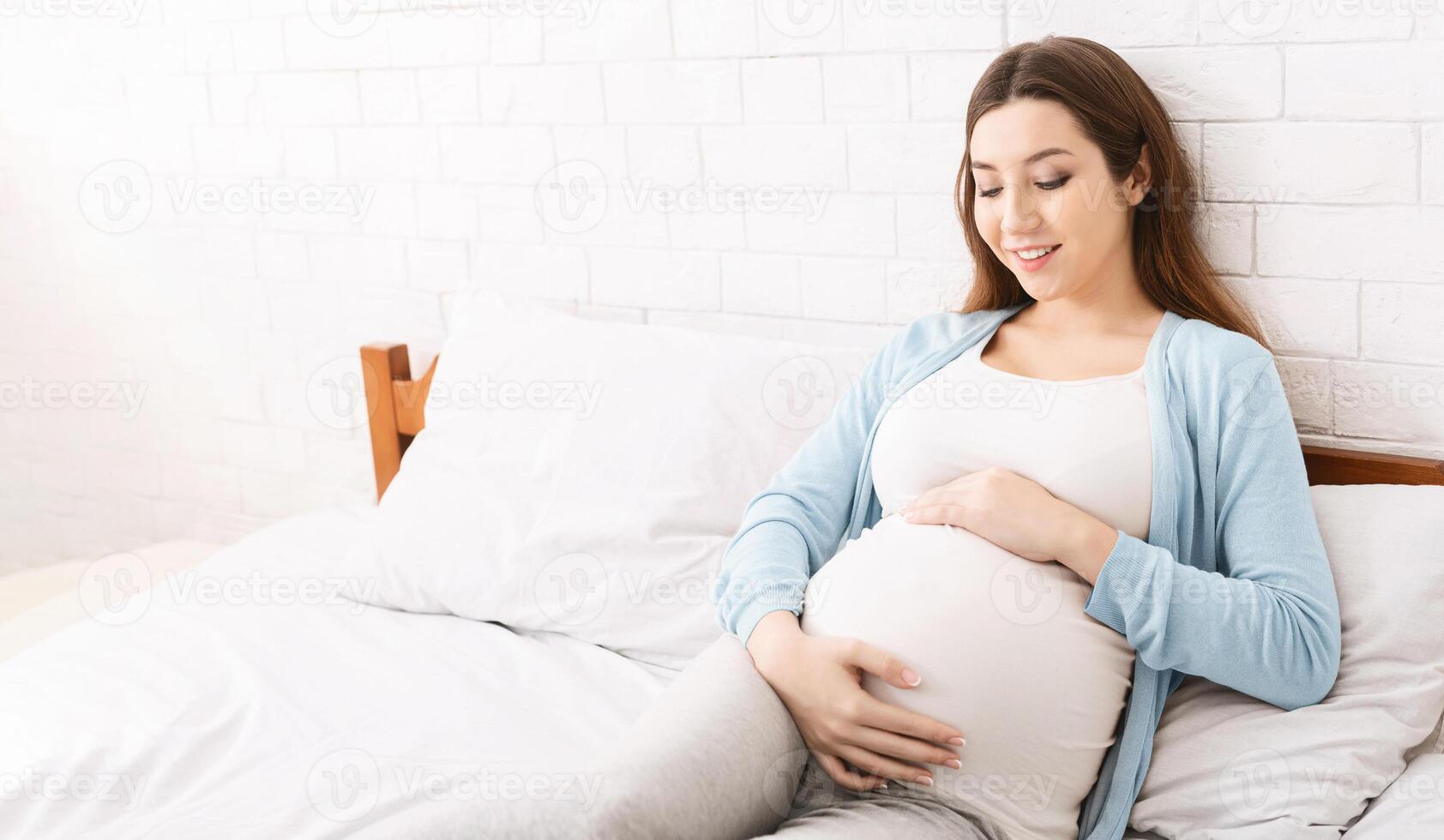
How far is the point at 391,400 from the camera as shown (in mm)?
2047

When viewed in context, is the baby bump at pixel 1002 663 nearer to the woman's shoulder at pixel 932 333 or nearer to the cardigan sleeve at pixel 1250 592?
the cardigan sleeve at pixel 1250 592

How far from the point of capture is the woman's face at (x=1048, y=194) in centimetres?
130

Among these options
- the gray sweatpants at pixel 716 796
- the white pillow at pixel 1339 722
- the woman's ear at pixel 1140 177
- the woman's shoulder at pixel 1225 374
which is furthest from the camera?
the woman's ear at pixel 1140 177

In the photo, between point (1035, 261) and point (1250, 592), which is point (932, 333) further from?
point (1250, 592)

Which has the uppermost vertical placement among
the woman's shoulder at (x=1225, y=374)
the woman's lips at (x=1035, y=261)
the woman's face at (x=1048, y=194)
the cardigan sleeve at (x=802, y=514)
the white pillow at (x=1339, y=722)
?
the woman's face at (x=1048, y=194)

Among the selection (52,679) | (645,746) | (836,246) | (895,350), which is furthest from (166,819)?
(836,246)

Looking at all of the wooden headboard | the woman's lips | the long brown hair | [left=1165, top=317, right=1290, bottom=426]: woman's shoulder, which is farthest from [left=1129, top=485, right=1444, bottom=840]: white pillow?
the wooden headboard

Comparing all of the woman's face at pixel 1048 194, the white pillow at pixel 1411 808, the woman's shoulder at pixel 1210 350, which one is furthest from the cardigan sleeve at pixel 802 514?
the white pillow at pixel 1411 808

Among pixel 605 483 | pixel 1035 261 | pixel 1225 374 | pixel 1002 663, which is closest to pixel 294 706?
pixel 605 483

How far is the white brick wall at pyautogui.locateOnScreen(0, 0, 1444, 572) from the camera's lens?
1.38 meters

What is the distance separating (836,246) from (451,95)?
691 millimetres

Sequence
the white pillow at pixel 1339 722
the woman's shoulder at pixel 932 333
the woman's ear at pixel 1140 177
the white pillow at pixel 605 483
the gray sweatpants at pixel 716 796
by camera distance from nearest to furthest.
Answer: the gray sweatpants at pixel 716 796, the white pillow at pixel 1339 722, the woman's ear at pixel 1140 177, the woman's shoulder at pixel 932 333, the white pillow at pixel 605 483

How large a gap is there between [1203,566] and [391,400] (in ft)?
4.33

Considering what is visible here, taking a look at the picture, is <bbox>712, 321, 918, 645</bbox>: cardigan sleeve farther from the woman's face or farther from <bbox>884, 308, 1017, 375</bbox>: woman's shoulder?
the woman's face
